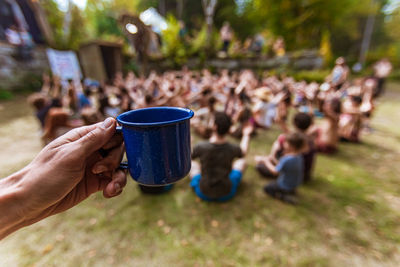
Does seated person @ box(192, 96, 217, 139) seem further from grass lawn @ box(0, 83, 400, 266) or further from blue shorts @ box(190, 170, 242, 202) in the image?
blue shorts @ box(190, 170, 242, 202)

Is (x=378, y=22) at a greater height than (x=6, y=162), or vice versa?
(x=378, y=22)

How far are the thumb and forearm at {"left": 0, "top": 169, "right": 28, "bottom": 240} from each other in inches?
15.5

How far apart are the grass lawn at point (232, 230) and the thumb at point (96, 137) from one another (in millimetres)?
1941

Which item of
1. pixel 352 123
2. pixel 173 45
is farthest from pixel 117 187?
pixel 173 45

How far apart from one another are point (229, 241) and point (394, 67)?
116 ft

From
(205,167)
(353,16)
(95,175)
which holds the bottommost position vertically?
(205,167)

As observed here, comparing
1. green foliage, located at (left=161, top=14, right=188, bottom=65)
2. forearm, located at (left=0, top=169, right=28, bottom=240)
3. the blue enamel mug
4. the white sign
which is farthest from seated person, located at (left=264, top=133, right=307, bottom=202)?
green foliage, located at (left=161, top=14, right=188, bottom=65)

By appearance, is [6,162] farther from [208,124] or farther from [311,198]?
[311,198]

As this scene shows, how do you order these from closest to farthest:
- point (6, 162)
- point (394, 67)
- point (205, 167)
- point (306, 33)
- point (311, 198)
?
point (205, 167) → point (311, 198) → point (6, 162) → point (306, 33) → point (394, 67)

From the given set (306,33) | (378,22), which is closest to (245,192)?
(306,33)

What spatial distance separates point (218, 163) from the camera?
116 inches

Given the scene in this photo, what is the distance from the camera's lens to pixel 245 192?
3.61 meters

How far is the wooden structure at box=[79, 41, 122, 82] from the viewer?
1415cm

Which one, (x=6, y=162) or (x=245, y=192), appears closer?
(x=245, y=192)
